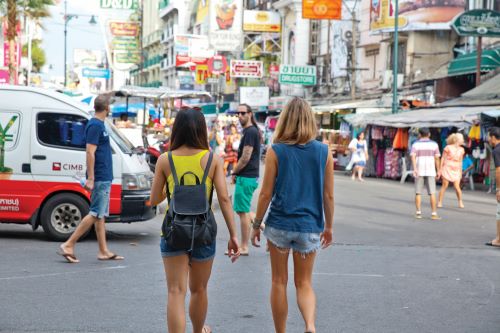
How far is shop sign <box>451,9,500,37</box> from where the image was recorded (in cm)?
2820

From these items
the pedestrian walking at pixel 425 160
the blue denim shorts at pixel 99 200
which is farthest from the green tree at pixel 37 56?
the blue denim shorts at pixel 99 200

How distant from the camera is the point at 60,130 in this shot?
12203 millimetres

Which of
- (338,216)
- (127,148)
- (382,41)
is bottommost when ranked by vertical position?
(338,216)

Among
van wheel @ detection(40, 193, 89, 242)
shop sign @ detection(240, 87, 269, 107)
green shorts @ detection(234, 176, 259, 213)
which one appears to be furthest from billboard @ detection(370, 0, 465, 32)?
green shorts @ detection(234, 176, 259, 213)

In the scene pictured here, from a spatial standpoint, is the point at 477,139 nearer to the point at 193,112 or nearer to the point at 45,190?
the point at 45,190

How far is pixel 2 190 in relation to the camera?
1205cm

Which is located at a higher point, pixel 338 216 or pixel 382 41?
pixel 382 41

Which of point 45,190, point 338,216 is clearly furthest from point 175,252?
point 338,216

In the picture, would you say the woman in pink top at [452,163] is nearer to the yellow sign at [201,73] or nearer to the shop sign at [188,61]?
the yellow sign at [201,73]

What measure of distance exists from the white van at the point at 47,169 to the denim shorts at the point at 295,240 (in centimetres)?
627

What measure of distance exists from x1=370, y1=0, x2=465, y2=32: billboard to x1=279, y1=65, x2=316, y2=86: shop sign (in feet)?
28.4

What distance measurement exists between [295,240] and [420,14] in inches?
1273

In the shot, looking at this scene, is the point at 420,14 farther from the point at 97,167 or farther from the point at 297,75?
the point at 97,167

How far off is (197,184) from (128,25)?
6463 centimetres
